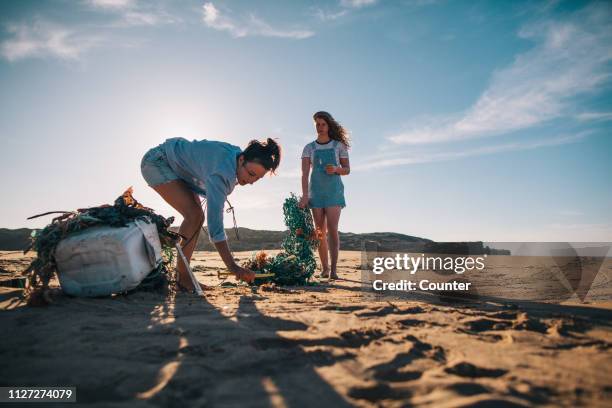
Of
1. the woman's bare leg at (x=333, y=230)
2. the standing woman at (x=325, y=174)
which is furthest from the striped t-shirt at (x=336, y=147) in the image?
the woman's bare leg at (x=333, y=230)

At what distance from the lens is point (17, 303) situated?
255cm

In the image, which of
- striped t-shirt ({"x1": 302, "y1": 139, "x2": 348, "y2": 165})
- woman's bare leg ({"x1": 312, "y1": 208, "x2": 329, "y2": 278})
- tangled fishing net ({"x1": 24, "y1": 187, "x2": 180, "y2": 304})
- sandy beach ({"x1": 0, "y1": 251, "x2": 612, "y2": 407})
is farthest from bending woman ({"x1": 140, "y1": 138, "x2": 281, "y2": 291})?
striped t-shirt ({"x1": 302, "y1": 139, "x2": 348, "y2": 165})

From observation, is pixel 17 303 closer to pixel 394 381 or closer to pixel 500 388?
pixel 394 381

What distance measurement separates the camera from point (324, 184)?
17.3ft

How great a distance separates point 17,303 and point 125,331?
1.19 m

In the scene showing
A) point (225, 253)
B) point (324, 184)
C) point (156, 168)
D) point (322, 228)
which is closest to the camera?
point (225, 253)

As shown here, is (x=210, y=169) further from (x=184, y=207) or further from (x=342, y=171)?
(x=342, y=171)

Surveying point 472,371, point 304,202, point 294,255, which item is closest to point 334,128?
point 304,202

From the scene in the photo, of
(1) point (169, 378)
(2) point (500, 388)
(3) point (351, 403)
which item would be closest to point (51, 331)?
(1) point (169, 378)

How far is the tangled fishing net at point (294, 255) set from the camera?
423cm

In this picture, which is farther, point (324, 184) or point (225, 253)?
point (324, 184)

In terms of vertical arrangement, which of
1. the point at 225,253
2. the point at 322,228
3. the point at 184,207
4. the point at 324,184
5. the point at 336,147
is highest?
the point at 336,147

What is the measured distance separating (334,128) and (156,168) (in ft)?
8.63

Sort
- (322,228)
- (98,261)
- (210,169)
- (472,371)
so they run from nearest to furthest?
1. (472,371)
2. (98,261)
3. (210,169)
4. (322,228)
